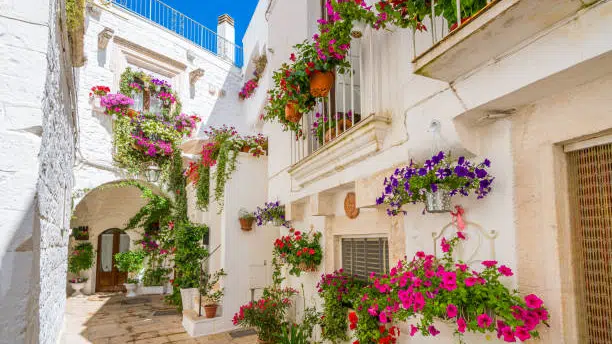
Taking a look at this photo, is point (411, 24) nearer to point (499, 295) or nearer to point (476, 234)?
point (476, 234)

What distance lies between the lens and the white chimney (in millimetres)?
14047

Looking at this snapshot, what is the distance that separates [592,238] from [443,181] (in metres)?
0.76

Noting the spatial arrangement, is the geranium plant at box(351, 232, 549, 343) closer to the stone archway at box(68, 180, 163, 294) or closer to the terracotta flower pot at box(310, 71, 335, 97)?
the terracotta flower pot at box(310, 71, 335, 97)

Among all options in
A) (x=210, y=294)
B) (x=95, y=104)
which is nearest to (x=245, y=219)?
(x=210, y=294)

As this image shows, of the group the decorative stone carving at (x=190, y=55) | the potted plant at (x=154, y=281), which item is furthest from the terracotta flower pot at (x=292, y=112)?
the potted plant at (x=154, y=281)

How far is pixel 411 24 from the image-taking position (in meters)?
2.53

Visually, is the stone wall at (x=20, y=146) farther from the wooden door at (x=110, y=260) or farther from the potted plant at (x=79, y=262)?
the wooden door at (x=110, y=260)

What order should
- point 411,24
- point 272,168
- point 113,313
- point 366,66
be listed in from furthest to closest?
point 113,313 < point 272,168 < point 366,66 < point 411,24

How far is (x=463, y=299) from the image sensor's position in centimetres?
194

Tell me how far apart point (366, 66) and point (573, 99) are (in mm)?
→ 2063

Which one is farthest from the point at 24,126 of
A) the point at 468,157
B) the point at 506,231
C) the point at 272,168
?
the point at 272,168

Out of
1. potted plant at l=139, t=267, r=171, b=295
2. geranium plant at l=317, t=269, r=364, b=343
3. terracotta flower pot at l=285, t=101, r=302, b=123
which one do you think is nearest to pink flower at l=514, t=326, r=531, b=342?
geranium plant at l=317, t=269, r=364, b=343

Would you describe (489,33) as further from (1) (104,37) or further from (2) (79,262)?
(2) (79,262)

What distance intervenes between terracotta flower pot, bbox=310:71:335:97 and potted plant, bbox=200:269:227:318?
14.4ft
